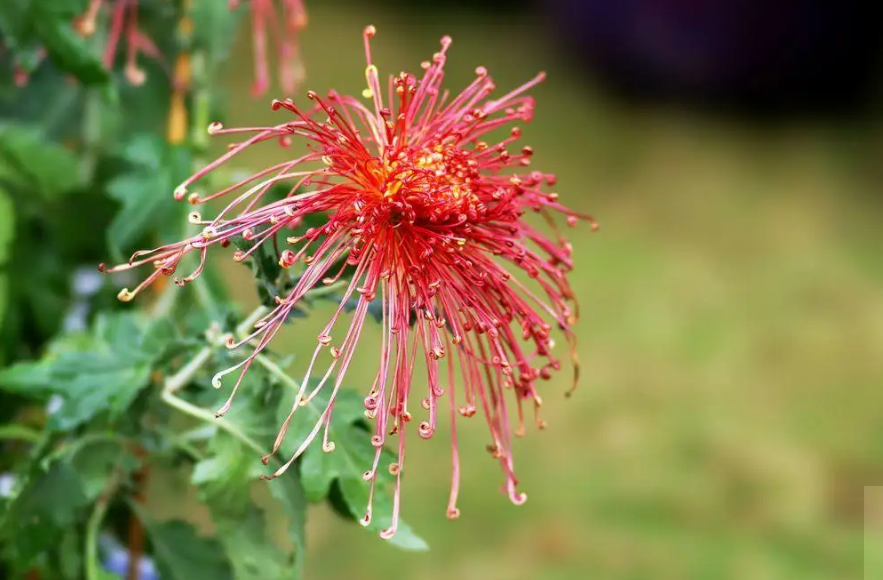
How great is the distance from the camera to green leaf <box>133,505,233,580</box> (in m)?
0.64

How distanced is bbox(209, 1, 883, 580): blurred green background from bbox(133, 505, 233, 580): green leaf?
2.03 feet

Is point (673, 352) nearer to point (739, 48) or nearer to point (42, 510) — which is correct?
point (739, 48)


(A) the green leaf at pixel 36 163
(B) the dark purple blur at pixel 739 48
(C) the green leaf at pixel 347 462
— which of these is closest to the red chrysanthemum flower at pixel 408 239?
(C) the green leaf at pixel 347 462

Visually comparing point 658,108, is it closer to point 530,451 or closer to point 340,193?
point 530,451

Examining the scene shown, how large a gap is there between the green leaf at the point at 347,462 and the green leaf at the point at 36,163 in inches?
12.0

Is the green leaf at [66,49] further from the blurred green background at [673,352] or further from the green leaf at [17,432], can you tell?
the blurred green background at [673,352]

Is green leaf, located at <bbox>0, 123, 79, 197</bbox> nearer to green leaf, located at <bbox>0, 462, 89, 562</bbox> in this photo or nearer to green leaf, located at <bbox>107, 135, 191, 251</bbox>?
green leaf, located at <bbox>107, 135, 191, 251</bbox>

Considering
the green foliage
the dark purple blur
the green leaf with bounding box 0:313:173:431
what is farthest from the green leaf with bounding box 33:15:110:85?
the dark purple blur

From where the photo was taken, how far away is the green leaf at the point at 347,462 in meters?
0.53

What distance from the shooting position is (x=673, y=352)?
163cm

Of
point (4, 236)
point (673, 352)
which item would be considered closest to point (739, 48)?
point (673, 352)

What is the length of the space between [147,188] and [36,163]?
12 centimetres

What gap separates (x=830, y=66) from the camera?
6.89 feet

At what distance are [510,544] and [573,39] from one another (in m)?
1.28
